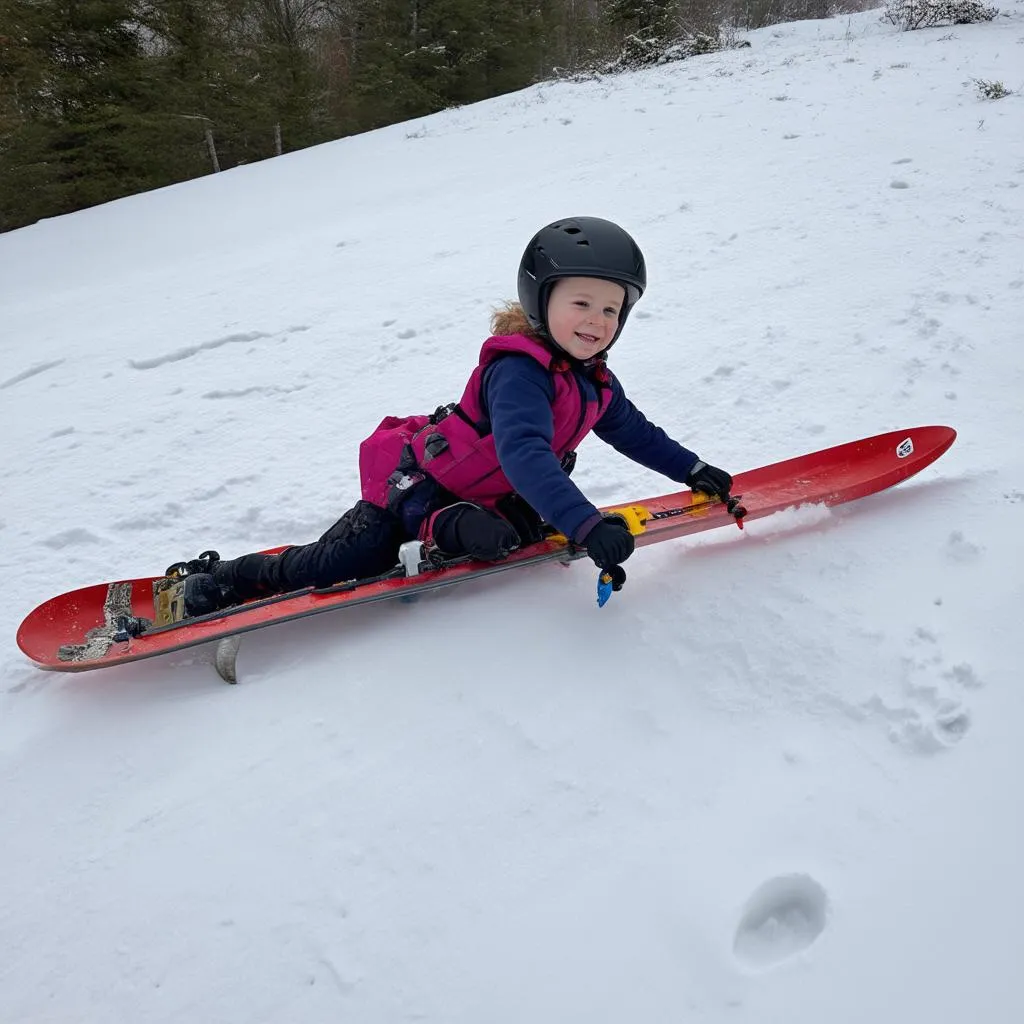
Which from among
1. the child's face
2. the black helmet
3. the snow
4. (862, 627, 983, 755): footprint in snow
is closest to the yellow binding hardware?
the snow

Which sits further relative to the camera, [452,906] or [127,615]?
[127,615]

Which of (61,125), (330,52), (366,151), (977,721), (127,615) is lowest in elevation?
(127,615)

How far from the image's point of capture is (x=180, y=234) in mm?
10492

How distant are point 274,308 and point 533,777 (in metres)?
5.91

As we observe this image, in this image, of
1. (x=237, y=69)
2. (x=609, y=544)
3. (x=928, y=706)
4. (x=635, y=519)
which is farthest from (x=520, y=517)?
(x=237, y=69)

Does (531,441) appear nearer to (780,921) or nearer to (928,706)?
(928,706)

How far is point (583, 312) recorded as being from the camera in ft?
8.12

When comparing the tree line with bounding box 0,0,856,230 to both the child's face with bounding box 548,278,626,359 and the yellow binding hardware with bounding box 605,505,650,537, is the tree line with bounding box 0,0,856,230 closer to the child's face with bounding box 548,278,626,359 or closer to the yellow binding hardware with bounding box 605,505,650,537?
the child's face with bounding box 548,278,626,359

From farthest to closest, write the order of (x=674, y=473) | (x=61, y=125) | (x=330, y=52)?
(x=330, y=52)
(x=61, y=125)
(x=674, y=473)

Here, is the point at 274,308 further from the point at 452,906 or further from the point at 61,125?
the point at 61,125

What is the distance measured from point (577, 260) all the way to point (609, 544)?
0.95 meters

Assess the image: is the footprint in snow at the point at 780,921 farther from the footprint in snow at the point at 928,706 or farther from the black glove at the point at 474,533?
the black glove at the point at 474,533

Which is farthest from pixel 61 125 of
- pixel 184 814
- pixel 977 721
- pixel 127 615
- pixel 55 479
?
pixel 977 721

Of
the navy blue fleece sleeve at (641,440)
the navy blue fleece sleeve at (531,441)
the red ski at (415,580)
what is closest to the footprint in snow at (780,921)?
the navy blue fleece sleeve at (531,441)
